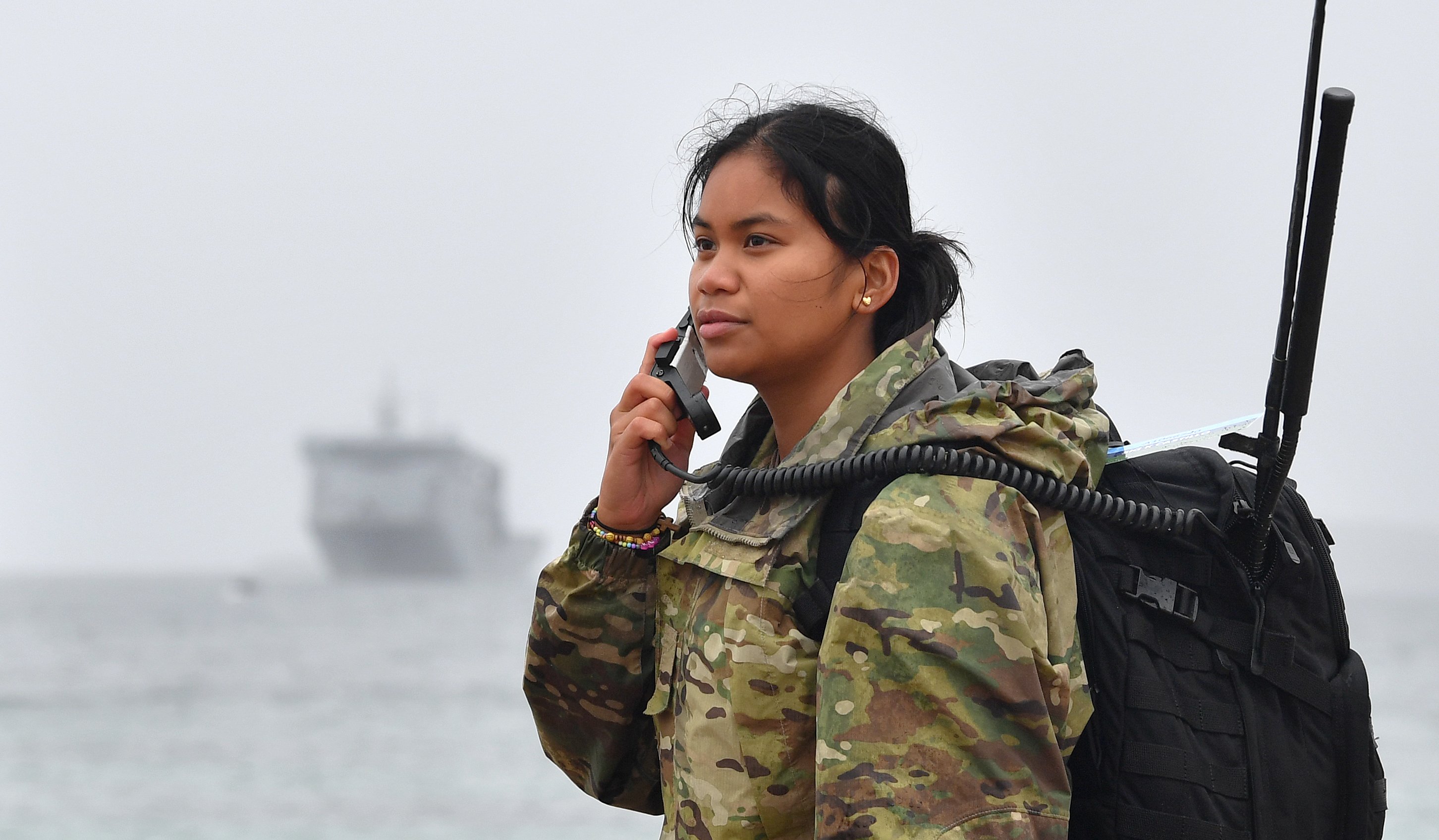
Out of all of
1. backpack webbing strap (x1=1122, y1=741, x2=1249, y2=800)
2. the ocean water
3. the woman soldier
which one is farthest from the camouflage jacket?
the ocean water

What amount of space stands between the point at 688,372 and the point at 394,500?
57.8 meters

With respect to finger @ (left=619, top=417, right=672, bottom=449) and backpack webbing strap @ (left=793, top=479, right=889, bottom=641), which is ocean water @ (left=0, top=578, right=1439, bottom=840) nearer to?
finger @ (left=619, top=417, right=672, bottom=449)

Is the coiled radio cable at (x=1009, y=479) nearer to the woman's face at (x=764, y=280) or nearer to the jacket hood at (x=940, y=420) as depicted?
the jacket hood at (x=940, y=420)

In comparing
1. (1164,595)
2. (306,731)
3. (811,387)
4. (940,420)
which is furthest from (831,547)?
(306,731)

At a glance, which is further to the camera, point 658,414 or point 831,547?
point 658,414

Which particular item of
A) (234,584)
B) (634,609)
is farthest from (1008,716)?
(234,584)

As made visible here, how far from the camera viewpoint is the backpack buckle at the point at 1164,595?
1950mm

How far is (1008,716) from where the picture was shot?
180cm

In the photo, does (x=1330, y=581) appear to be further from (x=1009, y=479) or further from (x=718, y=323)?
(x=718, y=323)

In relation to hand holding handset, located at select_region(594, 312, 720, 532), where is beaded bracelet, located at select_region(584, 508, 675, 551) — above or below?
below

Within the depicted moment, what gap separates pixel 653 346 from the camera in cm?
256

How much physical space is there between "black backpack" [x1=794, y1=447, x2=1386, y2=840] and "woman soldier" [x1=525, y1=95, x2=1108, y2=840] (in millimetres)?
57

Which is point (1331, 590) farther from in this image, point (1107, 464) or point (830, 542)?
point (830, 542)

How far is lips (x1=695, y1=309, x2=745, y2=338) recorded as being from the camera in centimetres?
223
